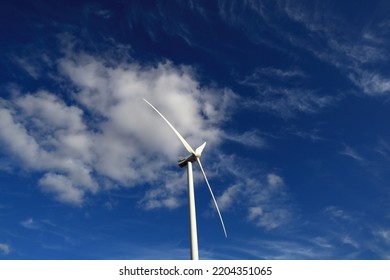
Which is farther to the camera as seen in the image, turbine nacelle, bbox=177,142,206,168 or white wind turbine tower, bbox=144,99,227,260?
turbine nacelle, bbox=177,142,206,168

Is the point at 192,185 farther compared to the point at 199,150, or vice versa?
the point at 199,150

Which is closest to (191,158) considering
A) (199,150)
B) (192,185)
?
(199,150)

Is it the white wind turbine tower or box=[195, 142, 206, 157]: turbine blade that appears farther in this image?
box=[195, 142, 206, 157]: turbine blade

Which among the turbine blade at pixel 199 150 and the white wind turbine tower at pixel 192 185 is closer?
the white wind turbine tower at pixel 192 185

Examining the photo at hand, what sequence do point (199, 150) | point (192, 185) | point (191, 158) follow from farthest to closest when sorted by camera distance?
point (199, 150) → point (191, 158) → point (192, 185)

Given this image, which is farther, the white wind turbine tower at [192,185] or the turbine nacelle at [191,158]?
the turbine nacelle at [191,158]

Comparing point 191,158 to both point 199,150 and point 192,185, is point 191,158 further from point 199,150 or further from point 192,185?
point 192,185

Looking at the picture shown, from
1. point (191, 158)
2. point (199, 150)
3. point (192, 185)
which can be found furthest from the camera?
point (199, 150)

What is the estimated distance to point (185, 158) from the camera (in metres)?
67.6
